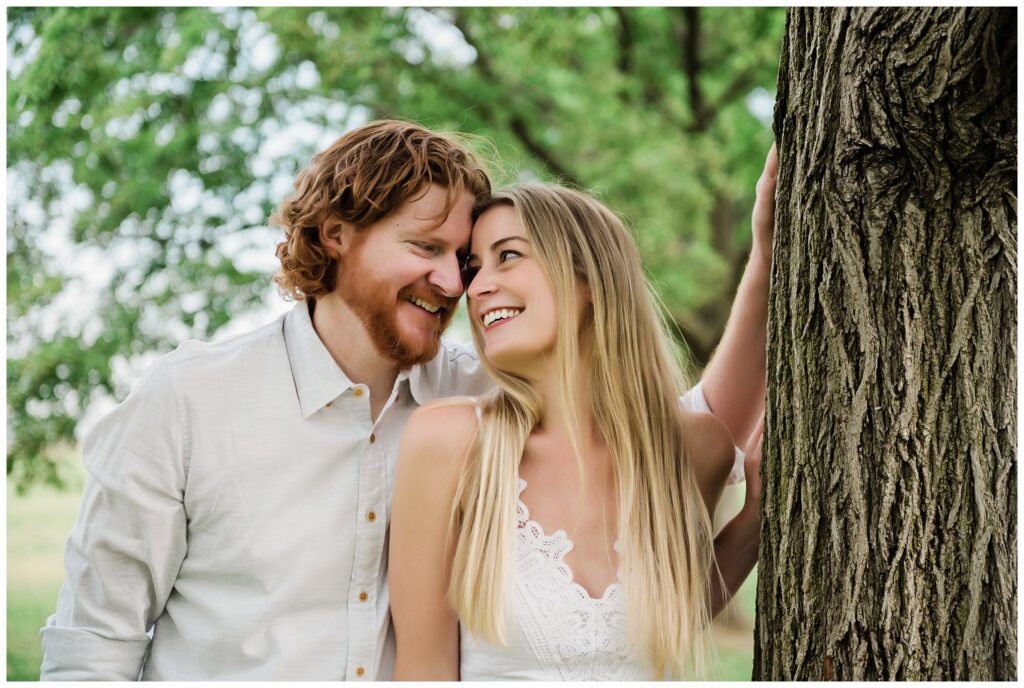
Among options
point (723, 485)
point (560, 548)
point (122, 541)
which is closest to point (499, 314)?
point (560, 548)

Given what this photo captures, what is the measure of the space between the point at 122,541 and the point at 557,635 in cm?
121

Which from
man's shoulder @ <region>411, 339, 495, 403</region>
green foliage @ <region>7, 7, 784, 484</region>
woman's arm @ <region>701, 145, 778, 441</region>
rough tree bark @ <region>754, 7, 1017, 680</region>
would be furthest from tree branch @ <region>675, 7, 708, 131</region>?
rough tree bark @ <region>754, 7, 1017, 680</region>

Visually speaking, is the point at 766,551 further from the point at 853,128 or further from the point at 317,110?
the point at 317,110

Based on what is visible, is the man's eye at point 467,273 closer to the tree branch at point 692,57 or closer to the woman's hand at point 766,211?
the woman's hand at point 766,211

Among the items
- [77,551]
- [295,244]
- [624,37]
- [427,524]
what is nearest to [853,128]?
[427,524]

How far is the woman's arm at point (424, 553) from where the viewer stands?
2.71 m

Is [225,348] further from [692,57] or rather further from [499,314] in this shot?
[692,57]

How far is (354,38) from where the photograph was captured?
7.96 m

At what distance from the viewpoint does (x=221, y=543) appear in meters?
2.78

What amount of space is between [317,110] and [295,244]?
18.1 ft

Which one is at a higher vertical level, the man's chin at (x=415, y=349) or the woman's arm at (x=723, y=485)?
the man's chin at (x=415, y=349)

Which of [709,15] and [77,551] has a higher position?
[709,15]

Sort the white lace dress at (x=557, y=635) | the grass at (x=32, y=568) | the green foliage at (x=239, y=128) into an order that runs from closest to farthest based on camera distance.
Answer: the white lace dress at (x=557, y=635) < the green foliage at (x=239, y=128) < the grass at (x=32, y=568)

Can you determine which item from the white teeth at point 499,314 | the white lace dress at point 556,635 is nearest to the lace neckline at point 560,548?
the white lace dress at point 556,635
